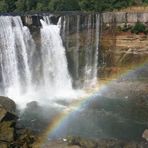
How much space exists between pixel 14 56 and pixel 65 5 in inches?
898

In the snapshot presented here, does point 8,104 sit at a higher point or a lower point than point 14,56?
lower

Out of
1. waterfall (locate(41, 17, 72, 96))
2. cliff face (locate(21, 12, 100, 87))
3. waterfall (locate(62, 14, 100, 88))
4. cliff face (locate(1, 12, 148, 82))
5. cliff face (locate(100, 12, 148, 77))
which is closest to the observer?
waterfall (locate(41, 17, 72, 96))

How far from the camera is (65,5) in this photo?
56688 millimetres

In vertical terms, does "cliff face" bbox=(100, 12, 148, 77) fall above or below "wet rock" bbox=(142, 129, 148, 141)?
above

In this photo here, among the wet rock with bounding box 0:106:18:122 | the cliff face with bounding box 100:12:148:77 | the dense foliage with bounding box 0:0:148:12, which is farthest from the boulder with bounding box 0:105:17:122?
the dense foliage with bounding box 0:0:148:12

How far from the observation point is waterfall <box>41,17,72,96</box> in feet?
123

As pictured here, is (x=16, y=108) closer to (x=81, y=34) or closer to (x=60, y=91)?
(x=60, y=91)

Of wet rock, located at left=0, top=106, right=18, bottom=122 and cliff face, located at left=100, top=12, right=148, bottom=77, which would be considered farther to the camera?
cliff face, located at left=100, top=12, right=148, bottom=77

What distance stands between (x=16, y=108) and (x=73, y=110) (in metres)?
4.51

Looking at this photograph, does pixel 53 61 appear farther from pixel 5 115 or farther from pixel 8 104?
pixel 5 115

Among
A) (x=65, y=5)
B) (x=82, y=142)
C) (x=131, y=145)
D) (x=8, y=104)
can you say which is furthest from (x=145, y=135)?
(x=65, y=5)

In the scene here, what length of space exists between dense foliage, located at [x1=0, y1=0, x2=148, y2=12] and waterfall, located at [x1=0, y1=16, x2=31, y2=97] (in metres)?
13.8

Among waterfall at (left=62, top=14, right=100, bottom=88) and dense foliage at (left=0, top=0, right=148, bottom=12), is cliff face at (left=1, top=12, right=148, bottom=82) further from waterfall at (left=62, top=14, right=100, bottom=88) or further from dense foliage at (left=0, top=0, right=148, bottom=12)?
dense foliage at (left=0, top=0, right=148, bottom=12)

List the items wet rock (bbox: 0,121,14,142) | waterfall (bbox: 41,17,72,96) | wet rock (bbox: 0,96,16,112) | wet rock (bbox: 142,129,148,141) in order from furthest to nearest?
1. waterfall (bbox: 41,17,72,96)
2. wet rock (bbox: 0,96,16,112)
3. wet rock (bbox: 142,129,148,141)
4. wet rock (bbox: 0,121,14,142)
